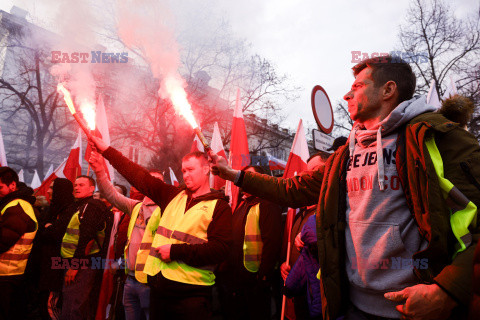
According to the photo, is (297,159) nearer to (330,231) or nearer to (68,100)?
(68,100)

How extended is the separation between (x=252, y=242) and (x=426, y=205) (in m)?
3.43

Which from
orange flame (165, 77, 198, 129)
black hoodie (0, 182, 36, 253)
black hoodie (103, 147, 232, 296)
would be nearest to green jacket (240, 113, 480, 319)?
orange flame (165, 77, 198, 129)

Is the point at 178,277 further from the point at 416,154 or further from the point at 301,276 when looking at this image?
the point at 416,154

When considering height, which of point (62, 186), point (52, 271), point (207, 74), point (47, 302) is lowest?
point (47, 302)

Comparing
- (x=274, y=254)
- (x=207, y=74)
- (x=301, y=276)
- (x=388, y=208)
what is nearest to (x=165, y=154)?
(x=207, y=74)

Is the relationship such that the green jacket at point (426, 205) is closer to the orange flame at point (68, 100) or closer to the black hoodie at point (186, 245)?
the black hoodie at point (186, 245)

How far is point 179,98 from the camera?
3.17 metres

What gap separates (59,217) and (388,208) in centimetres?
546

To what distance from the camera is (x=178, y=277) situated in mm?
3160

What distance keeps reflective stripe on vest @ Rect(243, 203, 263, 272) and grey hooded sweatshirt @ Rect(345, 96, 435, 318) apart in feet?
9.24

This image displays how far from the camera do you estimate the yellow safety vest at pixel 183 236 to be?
319cm

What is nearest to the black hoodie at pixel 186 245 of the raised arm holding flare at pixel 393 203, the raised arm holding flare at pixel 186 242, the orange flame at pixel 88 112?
the raised arm holding flare at pixel 186 242

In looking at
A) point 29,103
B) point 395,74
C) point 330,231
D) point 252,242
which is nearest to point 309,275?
point 330,231

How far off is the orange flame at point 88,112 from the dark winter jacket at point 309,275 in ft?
7.91
